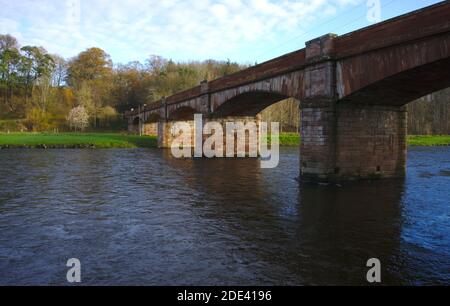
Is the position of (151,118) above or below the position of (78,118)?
below

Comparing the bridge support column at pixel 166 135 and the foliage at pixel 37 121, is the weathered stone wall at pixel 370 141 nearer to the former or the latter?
the bridge support column at pixel 166 135

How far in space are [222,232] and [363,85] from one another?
10524 mm

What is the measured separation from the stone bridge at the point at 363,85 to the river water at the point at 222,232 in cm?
182

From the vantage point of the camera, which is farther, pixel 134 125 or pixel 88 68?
pixel 88 68

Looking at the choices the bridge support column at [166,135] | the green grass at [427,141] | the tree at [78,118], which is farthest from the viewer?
the tree at [78,118]

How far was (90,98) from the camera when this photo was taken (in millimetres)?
87688

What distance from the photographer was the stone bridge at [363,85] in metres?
14.7

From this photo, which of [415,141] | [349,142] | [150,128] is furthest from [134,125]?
[349,142]

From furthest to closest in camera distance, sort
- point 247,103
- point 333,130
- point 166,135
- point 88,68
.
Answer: point 88,68, point 166,135, point 247,103, point 333,130

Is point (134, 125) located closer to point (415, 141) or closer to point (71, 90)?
point (71, 90)

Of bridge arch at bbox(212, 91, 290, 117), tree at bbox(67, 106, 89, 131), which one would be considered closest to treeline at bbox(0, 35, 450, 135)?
tree at bbox(67, 106, 89, 131)

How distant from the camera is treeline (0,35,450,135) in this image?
80.7 m

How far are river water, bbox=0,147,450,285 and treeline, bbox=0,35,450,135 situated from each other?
56.9 metres

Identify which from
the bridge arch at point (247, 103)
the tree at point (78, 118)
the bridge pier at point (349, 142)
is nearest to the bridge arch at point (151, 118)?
the tree at point (78, 118)
